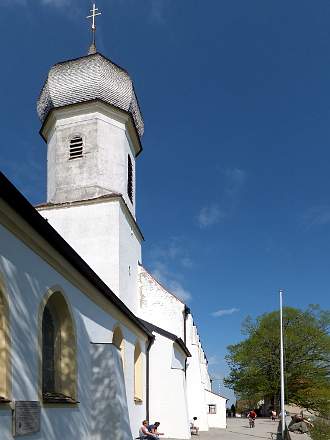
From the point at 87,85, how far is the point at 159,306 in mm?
10789

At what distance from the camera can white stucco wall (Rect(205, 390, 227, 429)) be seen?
3362 centimetres

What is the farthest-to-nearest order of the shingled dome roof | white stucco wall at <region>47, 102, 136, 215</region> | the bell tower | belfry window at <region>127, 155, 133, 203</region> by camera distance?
belfry window at <region>127, 155, 133, 203</region> < the shingled dome roof < white stucco wall at <region>47, 102, 136, 215</region> < the bell tower

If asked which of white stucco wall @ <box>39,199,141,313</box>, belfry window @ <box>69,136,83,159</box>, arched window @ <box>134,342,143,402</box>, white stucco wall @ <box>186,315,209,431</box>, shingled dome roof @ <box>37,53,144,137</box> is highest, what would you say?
shingled dome roof @ <box>37,53,144,137</box>

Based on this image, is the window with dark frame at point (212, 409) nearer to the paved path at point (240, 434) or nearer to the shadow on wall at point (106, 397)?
the paved path at point (240, 434)

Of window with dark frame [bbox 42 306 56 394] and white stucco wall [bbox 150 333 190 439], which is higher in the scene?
window with dark frame [bbox 42 306 56 394]

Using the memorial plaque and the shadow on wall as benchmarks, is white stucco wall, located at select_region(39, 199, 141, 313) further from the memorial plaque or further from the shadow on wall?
the memorial plaque

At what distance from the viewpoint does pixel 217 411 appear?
34156mm

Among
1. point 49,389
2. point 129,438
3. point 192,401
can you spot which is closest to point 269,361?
point 192,401

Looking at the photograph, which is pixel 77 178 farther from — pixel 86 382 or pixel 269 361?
pixel 269 361

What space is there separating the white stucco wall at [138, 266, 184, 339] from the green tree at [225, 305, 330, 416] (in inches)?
981

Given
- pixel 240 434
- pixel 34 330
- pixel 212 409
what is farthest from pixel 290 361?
pixel 34 330

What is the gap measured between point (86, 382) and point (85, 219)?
31.1 ft

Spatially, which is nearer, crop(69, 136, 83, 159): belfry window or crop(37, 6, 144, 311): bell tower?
crop(37, 6, 144, 311): bell tower

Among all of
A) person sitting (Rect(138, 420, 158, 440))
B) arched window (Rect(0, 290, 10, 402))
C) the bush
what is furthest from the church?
the bush
